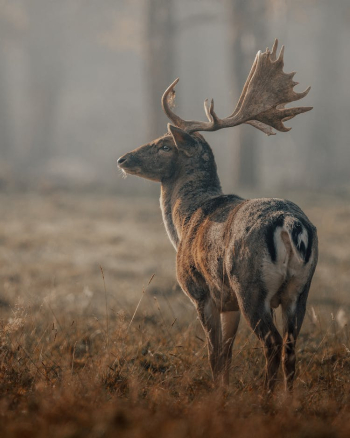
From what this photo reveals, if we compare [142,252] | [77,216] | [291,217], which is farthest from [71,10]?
[291,217]

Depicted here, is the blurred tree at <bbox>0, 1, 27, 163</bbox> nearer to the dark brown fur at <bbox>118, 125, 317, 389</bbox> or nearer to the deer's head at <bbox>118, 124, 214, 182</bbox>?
the deer's head at <bbox>118, 124, 214, 182</bbox>

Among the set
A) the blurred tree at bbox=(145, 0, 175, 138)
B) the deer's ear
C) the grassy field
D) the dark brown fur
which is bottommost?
the grassy field

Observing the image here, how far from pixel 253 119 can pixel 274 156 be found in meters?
27.0

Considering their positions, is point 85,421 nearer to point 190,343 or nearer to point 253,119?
point 190,343

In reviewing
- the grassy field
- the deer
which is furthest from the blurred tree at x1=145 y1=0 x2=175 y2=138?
the deer

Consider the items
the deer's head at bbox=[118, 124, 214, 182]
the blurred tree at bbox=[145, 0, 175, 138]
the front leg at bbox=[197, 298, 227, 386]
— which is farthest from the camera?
the blurred tree at bbox=[145, 0, 175, 138]

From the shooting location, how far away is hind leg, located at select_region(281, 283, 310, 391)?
3.83 meters

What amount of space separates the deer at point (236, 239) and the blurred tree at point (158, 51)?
1245 centimetres

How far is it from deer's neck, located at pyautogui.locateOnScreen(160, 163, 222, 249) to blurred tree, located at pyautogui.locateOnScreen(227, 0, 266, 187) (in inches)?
518

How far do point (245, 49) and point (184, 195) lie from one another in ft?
46.5

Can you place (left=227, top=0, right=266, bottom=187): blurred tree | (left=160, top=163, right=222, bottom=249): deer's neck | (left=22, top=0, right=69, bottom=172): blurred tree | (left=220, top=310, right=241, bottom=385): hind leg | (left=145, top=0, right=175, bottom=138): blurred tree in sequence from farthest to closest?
(left=22, top=0, right=69, bottom=172): blurred tree
(left=145, top=0, right=175, bottom=138): blurred tree
(left=227, top=0, right=266, bottom=187): blurred tree
(left=160, top=163, right=222, bottom=249): deer's neck
(left=220, top=310, right=241, bottom=385): hind leg

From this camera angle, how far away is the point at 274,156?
1252 inches

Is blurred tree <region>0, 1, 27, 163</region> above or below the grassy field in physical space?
above

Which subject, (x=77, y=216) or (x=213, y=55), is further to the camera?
(x=213, y=55)
